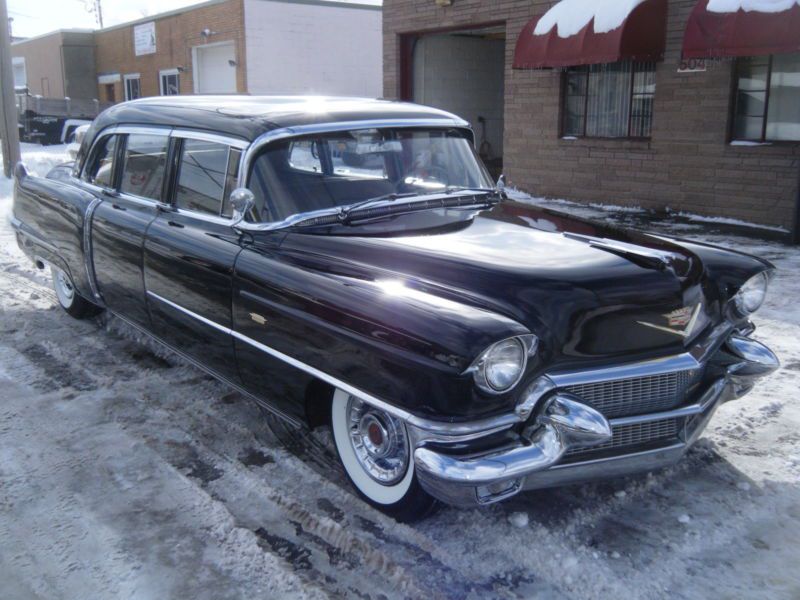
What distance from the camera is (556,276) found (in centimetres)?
322

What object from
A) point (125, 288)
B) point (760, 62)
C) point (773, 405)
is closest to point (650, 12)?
point (760, 62)

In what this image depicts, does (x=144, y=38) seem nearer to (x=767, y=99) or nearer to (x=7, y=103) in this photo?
(x=7, y=103)

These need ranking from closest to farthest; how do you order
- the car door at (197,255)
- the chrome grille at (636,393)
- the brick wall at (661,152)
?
the chrome grille at (636,393) < the car door at (197,255) < the brick wall at (661,152)

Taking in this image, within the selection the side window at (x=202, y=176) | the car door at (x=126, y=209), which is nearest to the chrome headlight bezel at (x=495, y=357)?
the side window at (x=202, y=176)

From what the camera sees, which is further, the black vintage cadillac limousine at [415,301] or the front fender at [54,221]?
the front fender at [54,221]

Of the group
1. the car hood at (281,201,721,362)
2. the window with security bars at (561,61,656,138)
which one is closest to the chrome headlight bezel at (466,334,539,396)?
the car hood at (281,201,721,362)

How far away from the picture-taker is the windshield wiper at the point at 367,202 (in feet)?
12.7

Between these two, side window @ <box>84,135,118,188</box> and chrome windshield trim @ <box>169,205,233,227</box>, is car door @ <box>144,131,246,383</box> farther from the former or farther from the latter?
side window @ <box>84,135,118,188</box>

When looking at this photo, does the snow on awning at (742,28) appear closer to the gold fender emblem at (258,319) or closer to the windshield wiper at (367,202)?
the windshield wiper at (367,202)

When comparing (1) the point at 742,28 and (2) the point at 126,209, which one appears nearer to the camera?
(2) the point at 126,209

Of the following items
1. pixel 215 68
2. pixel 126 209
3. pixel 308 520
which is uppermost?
pixel 215 68

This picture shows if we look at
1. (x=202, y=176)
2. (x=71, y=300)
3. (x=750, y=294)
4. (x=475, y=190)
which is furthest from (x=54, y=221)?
(x=750, y=294)

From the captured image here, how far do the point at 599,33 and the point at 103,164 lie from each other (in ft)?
26.4

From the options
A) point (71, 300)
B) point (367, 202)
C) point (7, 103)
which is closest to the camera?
point (367, 202)
